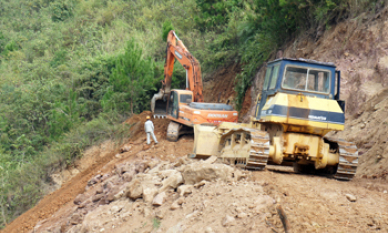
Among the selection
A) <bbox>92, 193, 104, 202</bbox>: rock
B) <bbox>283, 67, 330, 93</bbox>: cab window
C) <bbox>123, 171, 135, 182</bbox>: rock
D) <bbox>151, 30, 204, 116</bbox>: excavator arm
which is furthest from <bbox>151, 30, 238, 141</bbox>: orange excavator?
<bbox>283, 67, 330, 93</bbox>: cab window

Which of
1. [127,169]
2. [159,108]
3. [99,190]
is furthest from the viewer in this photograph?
[159,108]

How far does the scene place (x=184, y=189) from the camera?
7180 mm

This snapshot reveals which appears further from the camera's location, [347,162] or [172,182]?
[347,162]

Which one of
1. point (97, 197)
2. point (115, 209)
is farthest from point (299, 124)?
point (97, 197)

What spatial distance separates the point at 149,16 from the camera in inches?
1494

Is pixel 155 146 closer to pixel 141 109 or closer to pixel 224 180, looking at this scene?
pixel 141 109

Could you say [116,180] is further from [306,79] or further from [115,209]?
[306,79]

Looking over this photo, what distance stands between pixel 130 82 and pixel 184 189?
12323 mm

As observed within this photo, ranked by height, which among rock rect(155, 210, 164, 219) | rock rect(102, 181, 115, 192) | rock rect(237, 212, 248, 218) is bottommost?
rock rect(102, 181, 115, 192)

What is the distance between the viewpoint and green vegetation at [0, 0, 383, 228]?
17.3 m

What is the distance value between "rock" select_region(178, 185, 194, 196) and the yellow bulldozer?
130 cm

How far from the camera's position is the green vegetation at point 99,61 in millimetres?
17266

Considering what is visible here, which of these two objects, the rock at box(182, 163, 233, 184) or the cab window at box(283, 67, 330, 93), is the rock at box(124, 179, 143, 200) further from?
the cab window at box(283, 67, 330, 93)

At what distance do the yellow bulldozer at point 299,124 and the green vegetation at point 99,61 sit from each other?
602cm
